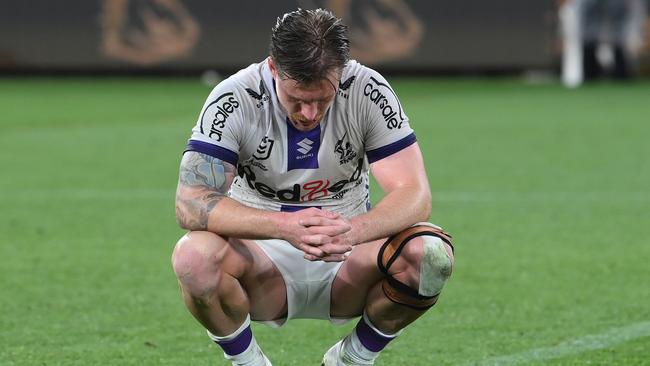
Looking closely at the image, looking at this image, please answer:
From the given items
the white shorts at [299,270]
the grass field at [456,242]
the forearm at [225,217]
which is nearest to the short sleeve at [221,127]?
the forearm at [225,217]

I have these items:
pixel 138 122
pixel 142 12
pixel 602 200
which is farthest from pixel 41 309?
pixel 142 12

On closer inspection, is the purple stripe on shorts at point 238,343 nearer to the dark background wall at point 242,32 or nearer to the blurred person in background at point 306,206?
the blurred person in background at point 306,206

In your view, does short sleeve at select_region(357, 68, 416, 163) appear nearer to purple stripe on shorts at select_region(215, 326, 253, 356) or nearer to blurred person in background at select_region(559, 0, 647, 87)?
purple stripe on shorts at select_region(215, 326, 253, 356)

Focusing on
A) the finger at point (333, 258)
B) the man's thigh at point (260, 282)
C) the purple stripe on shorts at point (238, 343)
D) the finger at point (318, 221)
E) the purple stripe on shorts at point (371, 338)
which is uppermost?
the finger at point (318, 221)

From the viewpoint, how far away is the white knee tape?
14.4ft

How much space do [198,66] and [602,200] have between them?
1299cm

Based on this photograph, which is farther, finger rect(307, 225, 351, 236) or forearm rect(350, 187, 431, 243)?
forearm rect(350, 187, 431, 243)

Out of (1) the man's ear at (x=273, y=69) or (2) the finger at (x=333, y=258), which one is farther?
(1) the man's ear at (x=273, y=69)

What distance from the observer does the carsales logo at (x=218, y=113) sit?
14.7 feet

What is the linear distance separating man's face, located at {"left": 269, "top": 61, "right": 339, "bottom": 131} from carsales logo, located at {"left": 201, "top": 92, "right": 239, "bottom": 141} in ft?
0.56

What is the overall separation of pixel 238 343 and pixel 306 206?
0.55m

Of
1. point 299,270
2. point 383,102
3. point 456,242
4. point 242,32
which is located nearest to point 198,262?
point 299,270

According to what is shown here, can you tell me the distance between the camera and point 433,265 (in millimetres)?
4391

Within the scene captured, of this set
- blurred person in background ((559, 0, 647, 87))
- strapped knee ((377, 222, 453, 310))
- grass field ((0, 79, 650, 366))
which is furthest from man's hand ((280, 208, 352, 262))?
blurred person in background ((559, 0, 647, 87))
